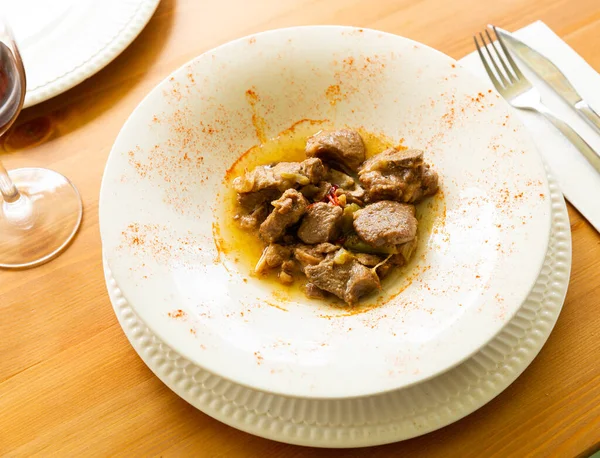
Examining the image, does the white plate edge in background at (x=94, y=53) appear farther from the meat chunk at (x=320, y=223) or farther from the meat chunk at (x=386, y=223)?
the meat chunk at (x=386, y=223)

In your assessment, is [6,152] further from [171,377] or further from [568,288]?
[568,288]

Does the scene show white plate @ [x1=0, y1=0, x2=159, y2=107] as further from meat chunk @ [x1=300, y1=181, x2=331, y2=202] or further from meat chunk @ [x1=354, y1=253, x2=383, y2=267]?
meat chunk @ [x1=354, y1=253, x2=383, y2=267]

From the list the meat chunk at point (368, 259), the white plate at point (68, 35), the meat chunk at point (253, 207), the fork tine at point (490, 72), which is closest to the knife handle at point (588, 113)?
the fork tine at point (490, 72)

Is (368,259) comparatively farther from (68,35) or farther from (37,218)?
(68,35)

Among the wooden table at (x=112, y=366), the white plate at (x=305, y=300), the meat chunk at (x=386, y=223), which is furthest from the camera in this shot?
the meat chunk at (x=386, y=223)

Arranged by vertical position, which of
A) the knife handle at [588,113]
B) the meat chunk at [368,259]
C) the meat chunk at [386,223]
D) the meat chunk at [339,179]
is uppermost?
the knife handle at [588,113]

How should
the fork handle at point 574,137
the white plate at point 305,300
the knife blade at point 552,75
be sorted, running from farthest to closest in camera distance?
the knife blade at point 552,75, the fork handle at point 574,137, the white plate at point 305,300

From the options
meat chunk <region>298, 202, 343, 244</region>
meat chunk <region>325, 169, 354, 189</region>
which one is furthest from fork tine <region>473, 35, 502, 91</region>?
meat chunk <region>298, 202, 343, 244</region>
